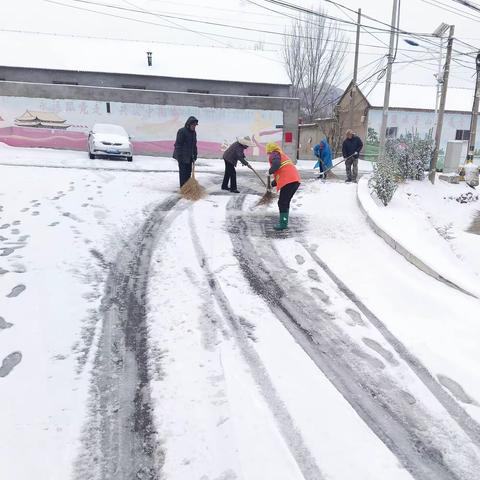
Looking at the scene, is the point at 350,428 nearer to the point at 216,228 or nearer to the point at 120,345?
the point at 120,345

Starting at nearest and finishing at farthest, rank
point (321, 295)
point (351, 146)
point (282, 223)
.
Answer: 1. point (321, 295)
2. point (282, 223)
3. point (351, 146)

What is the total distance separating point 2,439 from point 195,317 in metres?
1.76

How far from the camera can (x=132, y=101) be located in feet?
60.1

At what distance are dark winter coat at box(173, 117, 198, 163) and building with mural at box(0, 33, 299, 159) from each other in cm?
1010

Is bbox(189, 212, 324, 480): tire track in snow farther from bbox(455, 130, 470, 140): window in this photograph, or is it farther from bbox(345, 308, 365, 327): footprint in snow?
bbox(455, 130, 470, 140): window

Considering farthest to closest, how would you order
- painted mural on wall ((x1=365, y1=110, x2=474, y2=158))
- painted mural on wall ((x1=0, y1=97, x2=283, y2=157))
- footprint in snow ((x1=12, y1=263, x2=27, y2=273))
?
painted mural on wall ((x1=365, y1=110, x2=474, y2=158))
painted mural on wall ((x1=0, y1=97, x2=283, y2=157))
footprint in snow ((x1=12, y1=263, x2=27, y2=273))

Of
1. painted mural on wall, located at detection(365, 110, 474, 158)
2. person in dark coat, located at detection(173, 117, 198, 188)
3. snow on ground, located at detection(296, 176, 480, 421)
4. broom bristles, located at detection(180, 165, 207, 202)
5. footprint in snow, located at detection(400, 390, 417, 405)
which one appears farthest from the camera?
painted mural on wall, located at detection(365, 110, 474, 158)

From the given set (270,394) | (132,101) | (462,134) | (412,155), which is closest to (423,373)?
(270,394)

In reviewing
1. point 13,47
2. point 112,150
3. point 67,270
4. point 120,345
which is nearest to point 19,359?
point 120,345

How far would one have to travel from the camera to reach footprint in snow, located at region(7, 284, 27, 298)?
410 cm

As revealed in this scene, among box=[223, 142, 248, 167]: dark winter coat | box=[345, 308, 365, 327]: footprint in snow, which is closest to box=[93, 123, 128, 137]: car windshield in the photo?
box=[223, 142, 248, 167]: dark winter coat

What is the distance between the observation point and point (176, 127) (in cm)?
1870

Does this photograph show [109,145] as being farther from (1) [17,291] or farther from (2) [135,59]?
(2) [135,59]

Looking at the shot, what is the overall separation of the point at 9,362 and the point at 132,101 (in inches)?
660
